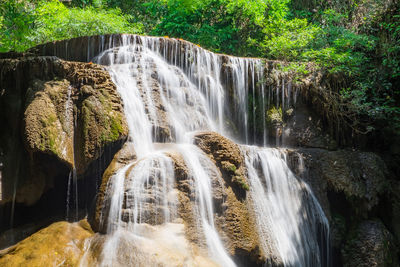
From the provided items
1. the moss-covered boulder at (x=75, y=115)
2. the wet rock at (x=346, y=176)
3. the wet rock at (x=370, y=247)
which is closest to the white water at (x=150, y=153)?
the moss-covered boulder at (x=75, y=115)

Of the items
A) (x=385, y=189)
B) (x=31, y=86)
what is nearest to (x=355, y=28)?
(x=385, y=189)

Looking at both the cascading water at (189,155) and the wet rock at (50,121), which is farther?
the wet rock at (50,121)

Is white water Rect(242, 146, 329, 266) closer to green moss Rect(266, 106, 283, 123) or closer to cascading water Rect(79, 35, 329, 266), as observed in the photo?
cascading water Rect(79, 35, 329, 266)

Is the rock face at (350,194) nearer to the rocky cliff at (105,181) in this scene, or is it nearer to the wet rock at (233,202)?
Result: the rocky cliff at (105,181)

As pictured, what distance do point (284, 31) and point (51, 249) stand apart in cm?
1044

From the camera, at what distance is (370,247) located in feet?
22.1

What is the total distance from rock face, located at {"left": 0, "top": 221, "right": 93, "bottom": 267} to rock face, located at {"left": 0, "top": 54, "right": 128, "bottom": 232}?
103 cm

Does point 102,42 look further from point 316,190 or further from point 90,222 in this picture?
point 316,190

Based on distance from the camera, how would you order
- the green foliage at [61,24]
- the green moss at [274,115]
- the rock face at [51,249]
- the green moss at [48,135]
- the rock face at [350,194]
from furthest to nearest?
the green foliage at [61,24] → the green moss at [274,115] → the rock face at [350,194] → the green moss at [48,135] → the rock face at [51,249]

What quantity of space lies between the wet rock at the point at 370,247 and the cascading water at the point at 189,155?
2.07 feet

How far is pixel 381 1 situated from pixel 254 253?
8638 mm

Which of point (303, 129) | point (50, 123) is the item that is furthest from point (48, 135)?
point (303, 129)

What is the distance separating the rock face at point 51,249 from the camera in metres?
4.05

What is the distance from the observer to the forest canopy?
879 cm
